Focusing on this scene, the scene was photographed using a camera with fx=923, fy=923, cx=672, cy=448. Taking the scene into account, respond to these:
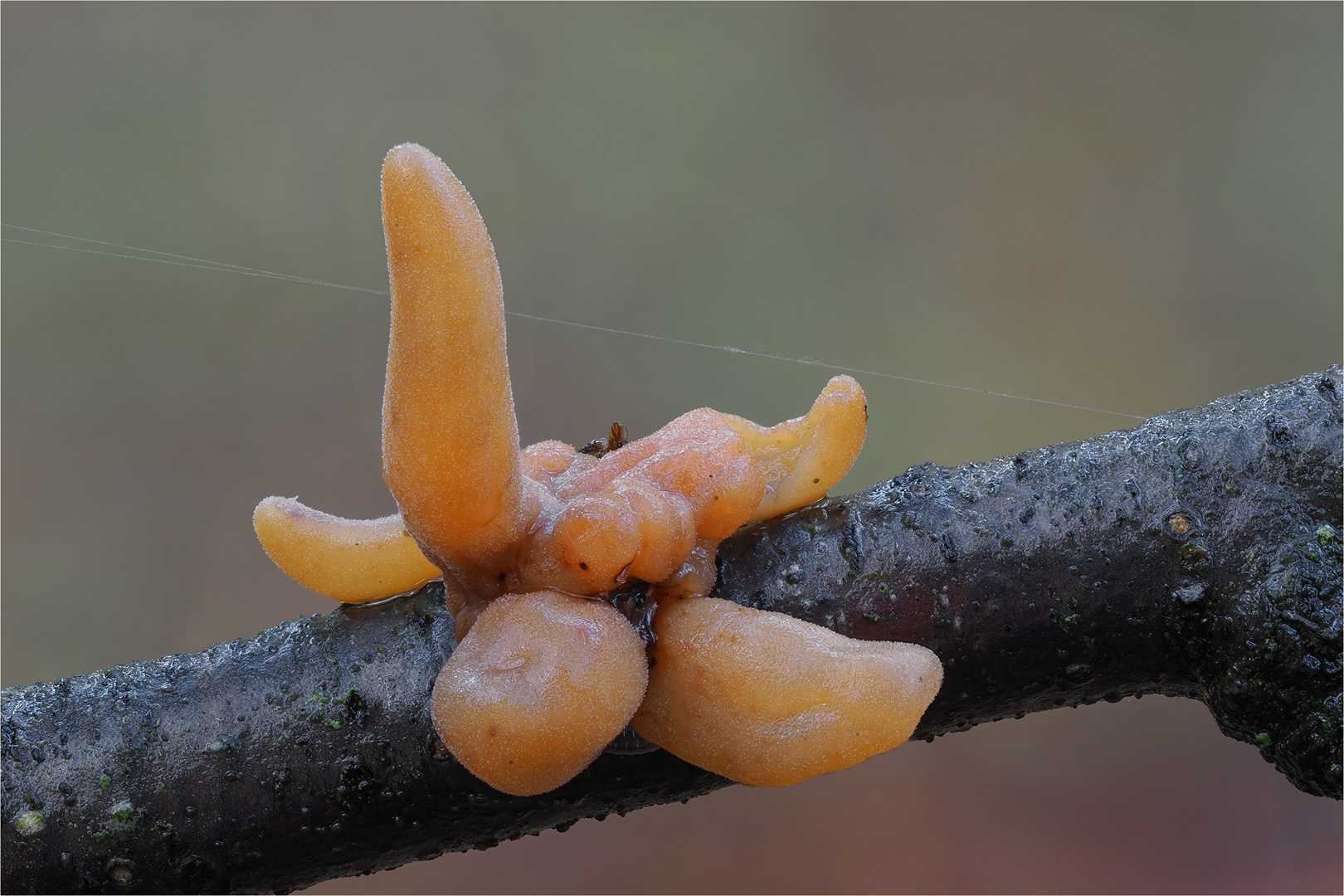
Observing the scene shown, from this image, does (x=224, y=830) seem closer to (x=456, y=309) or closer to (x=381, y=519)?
(x=381, y=519)

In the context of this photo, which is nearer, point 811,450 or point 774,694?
point 774,694

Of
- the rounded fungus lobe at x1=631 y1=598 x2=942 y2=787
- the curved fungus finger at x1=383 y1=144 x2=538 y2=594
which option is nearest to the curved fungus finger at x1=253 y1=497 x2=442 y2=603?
the curved fungus finger at x1=383 y1=144 x2=538 y2=594

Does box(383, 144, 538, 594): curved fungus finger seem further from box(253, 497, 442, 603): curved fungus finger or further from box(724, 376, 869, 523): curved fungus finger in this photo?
box(724, 376, 869, 523): curved fungus finger

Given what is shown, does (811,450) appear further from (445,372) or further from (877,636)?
(445,372)

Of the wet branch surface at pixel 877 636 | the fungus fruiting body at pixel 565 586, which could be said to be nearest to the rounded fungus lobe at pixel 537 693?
the fungus fruiting body at pixel 565 586

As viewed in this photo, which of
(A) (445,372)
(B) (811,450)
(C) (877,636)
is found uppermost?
(A) (445,372)

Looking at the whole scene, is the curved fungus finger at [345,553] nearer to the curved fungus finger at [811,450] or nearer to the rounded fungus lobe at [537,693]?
the rounded fungus lobe at [537,693]

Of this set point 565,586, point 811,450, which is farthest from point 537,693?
point 811,450
